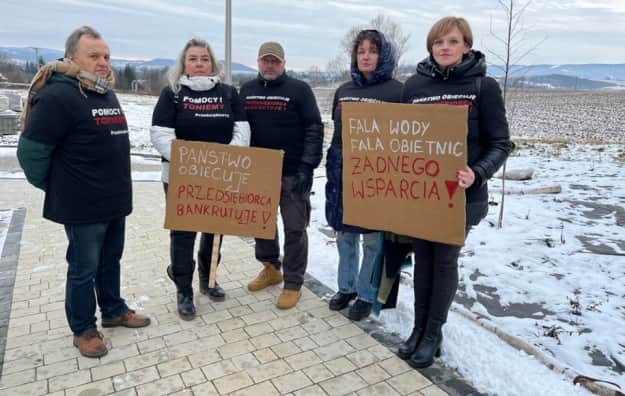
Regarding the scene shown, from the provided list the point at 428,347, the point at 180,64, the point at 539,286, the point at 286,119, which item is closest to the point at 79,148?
the point at 180,64

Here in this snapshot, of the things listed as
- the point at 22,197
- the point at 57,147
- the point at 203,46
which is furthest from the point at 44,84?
the point at 22,197

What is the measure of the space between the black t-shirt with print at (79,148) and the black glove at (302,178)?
1.28 metres

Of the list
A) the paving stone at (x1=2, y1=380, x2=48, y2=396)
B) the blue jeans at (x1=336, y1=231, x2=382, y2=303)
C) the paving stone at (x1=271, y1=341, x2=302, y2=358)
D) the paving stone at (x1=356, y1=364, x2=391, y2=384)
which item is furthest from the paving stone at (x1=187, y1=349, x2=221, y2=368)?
the blue jeans at (x1=336, y1=231, x2=382, y2=303)

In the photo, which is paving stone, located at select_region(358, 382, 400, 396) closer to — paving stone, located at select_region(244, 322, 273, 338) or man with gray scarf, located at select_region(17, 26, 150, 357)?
paving stone, located at select_region(244, 322, 273, 338)

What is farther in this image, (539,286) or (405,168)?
(539,286)

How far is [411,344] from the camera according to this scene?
3207 mm

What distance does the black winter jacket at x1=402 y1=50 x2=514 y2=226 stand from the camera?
2701 millimetres

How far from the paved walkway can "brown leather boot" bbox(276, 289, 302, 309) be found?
0.06m

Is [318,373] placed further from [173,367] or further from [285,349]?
[173,367]

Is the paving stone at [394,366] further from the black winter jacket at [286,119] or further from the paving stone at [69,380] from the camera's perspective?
the paving stone at [69,380]

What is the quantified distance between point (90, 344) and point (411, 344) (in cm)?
212

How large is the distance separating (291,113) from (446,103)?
4.29 feet

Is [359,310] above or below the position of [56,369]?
above

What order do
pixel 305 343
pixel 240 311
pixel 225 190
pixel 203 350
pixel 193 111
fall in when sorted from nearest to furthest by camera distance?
pixel 203 350, pixel 305 343, pixel 193 111, pixel 225 190, pixel 240 311
